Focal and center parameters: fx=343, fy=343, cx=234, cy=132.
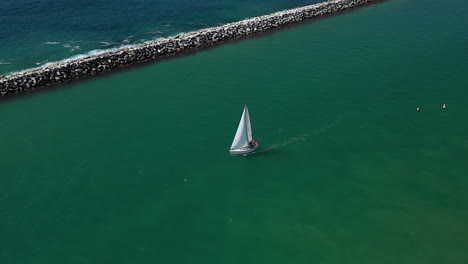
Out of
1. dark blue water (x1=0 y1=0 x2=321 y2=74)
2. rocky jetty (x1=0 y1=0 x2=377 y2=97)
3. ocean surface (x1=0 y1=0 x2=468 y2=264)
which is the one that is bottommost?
ocean surface (x1=0 y1=0 x2=468 y2=264)

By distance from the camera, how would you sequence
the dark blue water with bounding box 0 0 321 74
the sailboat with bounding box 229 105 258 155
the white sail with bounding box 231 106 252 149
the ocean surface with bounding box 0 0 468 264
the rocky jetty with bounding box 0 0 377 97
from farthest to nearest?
1. the dark blue water with bounding box 0 0 321 74
2. the rocky jetty with bounding box 0 0 377 97
3. the sailboat with bounding box 229 105 258 155
4. the white sail with bounding box 231 106 252 149
5. the ocean surface with bounding box 0 0 468 264

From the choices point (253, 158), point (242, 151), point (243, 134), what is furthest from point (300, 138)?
point (243, 134)

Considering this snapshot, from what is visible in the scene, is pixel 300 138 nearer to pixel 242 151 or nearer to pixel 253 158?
pixel 253 158

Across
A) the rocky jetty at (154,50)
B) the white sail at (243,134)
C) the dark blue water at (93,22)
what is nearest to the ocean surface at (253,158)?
the dark blue water at (93,22)

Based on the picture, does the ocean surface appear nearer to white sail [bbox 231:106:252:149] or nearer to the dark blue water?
the dark blue water

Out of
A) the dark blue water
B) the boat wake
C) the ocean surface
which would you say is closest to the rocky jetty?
the ocean surface

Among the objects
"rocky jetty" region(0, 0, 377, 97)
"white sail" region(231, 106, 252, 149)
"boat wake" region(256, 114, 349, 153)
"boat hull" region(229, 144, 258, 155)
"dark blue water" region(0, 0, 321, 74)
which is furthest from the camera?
"dark blue water" region(0, 0, 321, 74)

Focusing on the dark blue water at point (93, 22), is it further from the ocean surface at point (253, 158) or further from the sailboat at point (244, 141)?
the sailboat at point (244, 141)

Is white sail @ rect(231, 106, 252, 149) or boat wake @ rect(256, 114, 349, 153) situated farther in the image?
boat wake @ rect(256, 114, 349, 153)

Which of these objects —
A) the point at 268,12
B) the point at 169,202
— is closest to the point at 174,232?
the point at 169,202
